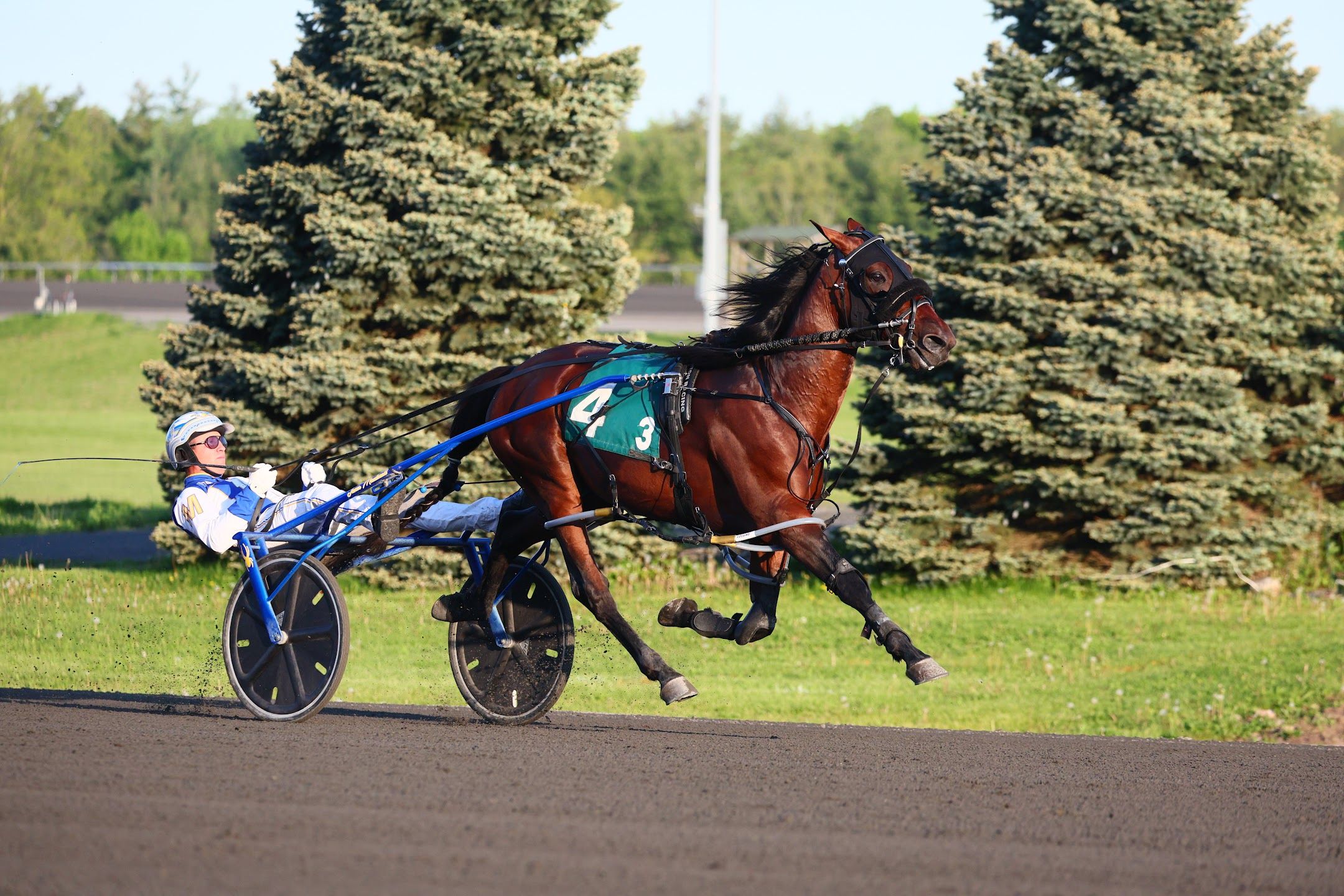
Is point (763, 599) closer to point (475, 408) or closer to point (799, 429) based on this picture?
point (799, 429)

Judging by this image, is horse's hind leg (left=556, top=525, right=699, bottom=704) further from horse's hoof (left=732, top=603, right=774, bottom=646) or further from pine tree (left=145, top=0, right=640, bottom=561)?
pine tree (left=145, top=0, right=640, bottom=561)

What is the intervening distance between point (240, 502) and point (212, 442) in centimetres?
39

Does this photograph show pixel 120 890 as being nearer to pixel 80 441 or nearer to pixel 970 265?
pixel 970 265

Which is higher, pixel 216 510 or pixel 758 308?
pixel 758 308

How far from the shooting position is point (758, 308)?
7074 millimetres

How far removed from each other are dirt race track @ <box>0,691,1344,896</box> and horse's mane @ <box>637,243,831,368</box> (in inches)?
68.7

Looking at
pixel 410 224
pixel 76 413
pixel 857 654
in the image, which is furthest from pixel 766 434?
pixel 76 413

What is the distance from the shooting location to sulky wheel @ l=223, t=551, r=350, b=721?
7270 mm

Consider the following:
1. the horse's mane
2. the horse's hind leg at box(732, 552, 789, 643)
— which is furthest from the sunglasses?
the horse's hind leg at box(732, 552, 789, 643)

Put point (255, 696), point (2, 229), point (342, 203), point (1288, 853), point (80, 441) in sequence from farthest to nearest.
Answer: point (2, 229) → point (80, 441) → point (342, 203) → point (255, 696) → point (1288, 853)

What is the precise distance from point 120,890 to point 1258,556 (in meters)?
11.7

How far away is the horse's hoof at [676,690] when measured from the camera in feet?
21.6

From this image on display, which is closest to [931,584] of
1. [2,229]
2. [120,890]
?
→ [120,890]

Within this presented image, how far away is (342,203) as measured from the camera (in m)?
13.7
